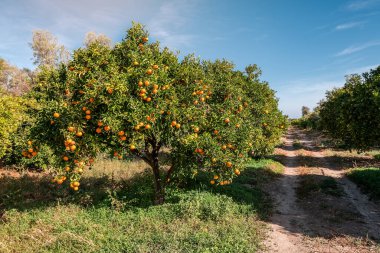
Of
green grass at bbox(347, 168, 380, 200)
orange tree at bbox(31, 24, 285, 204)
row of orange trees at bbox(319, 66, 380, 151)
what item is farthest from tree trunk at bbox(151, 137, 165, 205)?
green grass at bbox(347, 168, 380, 200)

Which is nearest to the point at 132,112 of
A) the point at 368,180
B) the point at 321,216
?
the point at 321,216

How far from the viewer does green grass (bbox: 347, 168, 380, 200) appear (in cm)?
1452

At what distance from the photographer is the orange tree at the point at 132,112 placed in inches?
325

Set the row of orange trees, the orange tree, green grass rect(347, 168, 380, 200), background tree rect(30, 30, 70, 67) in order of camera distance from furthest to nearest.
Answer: background tree rect(30, 30, 70, 67)
green grass rect(347, 168, 380, 200)
the row of orange trees
the orange tree

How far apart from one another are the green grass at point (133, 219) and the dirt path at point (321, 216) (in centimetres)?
83

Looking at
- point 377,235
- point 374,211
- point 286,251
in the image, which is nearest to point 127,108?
point 286,251

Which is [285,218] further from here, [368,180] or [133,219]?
[368,180]

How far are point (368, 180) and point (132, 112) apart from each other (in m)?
14.6

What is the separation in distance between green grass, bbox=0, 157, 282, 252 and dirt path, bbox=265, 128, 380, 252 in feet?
2.71

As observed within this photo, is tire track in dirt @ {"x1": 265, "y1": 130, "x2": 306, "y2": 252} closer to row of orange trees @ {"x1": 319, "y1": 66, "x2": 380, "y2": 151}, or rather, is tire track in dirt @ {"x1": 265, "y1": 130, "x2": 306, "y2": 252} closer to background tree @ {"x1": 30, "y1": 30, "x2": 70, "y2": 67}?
row of orange trees @ {"x1": 319, "y1": 66, "x2": 380, "y2": 151}

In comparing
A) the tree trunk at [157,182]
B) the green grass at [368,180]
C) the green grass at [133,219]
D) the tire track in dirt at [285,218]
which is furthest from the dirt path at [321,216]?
the tree trunk at [157,182]

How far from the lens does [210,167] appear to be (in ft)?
32.6

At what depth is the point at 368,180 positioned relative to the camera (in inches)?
637

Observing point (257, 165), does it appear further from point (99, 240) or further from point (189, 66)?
point (99, 240)
